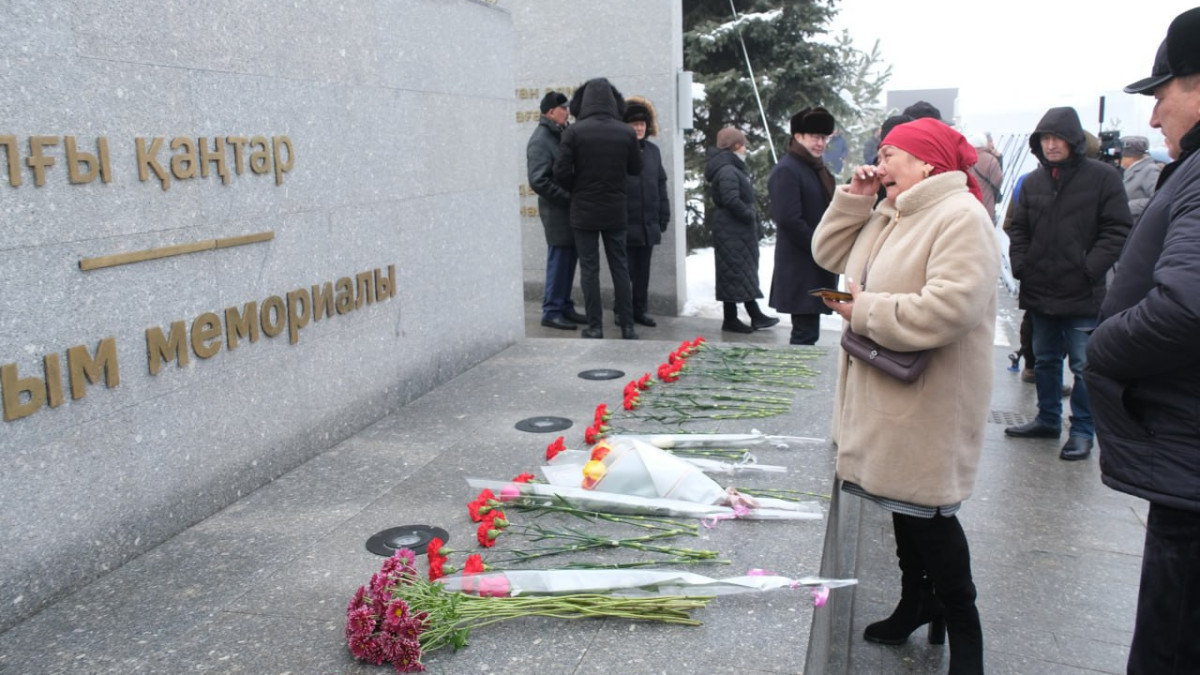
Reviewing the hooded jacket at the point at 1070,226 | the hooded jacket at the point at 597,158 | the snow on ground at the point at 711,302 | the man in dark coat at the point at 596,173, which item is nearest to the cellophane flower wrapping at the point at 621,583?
the hooded jacket at the point at 1070,226

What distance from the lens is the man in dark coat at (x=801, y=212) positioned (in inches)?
258

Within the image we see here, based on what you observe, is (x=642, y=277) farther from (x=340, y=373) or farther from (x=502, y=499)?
(x=502, y=499)

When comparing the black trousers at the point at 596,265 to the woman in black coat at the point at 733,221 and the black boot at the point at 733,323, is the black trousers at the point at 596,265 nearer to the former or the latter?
the woman in black coat at the point at 733,221

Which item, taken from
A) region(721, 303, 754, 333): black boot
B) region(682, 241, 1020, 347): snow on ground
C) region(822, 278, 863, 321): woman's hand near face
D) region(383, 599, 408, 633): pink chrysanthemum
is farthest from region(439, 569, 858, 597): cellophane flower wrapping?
region(721, 303, 754, 333): black boot

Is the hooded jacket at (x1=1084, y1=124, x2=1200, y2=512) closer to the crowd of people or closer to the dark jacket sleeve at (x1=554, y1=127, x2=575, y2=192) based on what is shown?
the crowd of people

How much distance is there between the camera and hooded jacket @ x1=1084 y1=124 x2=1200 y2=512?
7.45 feet

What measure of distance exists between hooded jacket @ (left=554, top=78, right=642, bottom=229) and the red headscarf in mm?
4782

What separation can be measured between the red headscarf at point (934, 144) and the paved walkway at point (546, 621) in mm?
847

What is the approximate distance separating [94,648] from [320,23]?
2959mm

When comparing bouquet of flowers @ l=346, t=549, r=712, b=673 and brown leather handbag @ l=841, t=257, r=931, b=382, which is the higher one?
brown leather handbag @ l=841, t=257, r=931, b=382

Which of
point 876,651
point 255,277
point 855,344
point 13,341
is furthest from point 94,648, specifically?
point 876,651

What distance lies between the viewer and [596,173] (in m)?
7.75

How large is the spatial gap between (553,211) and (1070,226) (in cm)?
442

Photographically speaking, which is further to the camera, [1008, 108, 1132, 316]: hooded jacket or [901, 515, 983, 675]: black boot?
[1008, 108, 1132, 316]: hooded jacket
